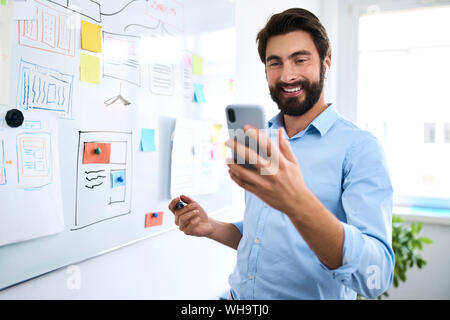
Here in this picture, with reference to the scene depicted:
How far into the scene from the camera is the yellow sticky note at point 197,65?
134cm

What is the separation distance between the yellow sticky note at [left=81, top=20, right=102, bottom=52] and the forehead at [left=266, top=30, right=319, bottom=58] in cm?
46

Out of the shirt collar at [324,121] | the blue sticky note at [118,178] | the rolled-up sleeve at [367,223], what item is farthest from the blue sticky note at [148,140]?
the rolled-up sleeve at [367,223]

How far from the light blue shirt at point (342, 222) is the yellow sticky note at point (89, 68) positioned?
523 mm

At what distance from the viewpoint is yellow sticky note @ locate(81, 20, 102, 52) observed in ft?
2.86

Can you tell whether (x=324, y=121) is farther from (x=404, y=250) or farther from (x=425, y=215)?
(x=425, y=215)

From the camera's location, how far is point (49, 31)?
786 mm

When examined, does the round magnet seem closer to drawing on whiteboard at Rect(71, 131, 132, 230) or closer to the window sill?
drawing on whiteboard at Rect(71, 131, 132, 230)

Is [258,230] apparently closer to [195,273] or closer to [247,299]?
[247,299]

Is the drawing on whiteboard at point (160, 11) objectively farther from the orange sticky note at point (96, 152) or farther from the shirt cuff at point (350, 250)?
the shirt cuff at point (350, 250)

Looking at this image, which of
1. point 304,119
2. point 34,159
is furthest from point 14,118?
point 304,119

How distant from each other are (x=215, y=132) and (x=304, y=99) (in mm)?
701

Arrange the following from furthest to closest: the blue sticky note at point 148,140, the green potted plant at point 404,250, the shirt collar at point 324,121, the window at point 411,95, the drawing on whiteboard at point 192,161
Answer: the window at point 411,95 → the green potted plant at point 404,250 → the drawing on whiteboard at point 192,161 → the blue sticky note at point 148,140 → the shirt collar at point 324,121

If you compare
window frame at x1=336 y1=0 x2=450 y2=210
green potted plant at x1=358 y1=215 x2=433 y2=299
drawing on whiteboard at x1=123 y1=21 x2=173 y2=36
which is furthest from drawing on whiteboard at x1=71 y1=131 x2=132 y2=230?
window frame at x1=336 y1=0 x2=450 y2=210

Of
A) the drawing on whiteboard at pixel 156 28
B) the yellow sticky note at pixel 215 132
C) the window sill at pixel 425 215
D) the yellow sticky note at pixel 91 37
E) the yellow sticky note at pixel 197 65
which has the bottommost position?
the window sill at pixel 425 215
